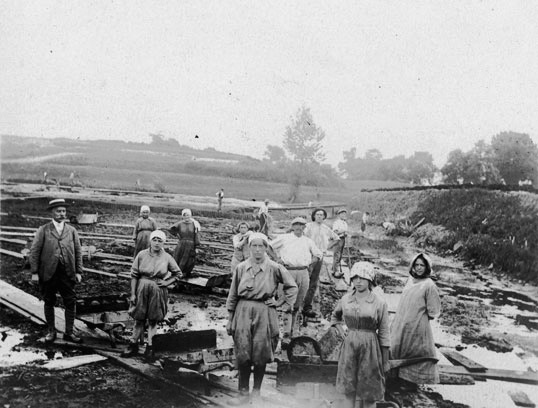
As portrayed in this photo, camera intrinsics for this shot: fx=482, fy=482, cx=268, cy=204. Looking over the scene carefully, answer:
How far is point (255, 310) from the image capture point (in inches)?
197

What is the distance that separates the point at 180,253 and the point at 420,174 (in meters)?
65.4

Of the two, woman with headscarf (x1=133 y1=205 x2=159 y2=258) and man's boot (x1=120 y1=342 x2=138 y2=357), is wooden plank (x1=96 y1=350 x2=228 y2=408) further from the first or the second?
woman with headscarf (x1=133 y1=205 x2=159 y2=258)

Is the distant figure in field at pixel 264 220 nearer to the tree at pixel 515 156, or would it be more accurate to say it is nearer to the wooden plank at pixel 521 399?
the wooden plank at pixel 521 399

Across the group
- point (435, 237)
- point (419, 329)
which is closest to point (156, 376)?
point (419, 329)

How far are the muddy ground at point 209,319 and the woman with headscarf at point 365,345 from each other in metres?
1.22

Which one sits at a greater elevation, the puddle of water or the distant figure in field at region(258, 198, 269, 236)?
the distant figure in field at region(258, 198, 269, 236)

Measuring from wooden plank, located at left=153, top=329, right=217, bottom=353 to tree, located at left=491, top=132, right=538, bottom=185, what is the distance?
1287 inches

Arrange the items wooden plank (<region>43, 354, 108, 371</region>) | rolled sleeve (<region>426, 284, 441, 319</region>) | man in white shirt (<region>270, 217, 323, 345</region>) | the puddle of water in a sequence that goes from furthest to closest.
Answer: man in white shirt (<region>270, 217, 323, 345</region>) < the puddle of water < wooden plank (<region>43, 354, 108, 371</region>) < rolled sleeve (<region>426, 284, 441, 319</region>)

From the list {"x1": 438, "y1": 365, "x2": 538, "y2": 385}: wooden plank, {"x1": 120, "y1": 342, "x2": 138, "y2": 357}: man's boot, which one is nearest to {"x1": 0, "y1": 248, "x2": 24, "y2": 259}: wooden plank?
{"x1": 120, "y1": 342, "x2": 138, "y2": 357}: man's boot

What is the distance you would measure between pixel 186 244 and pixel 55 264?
14.4 ft

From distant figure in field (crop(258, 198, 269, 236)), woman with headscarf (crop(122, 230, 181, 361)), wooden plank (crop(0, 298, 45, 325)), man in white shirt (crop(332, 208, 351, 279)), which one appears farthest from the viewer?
distant figure in field (crop(258, 198, 269, 236))

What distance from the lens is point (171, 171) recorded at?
150 feet

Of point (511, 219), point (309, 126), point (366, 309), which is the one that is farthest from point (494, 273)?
point (309, 126)

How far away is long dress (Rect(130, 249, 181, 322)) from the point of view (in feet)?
20.9
